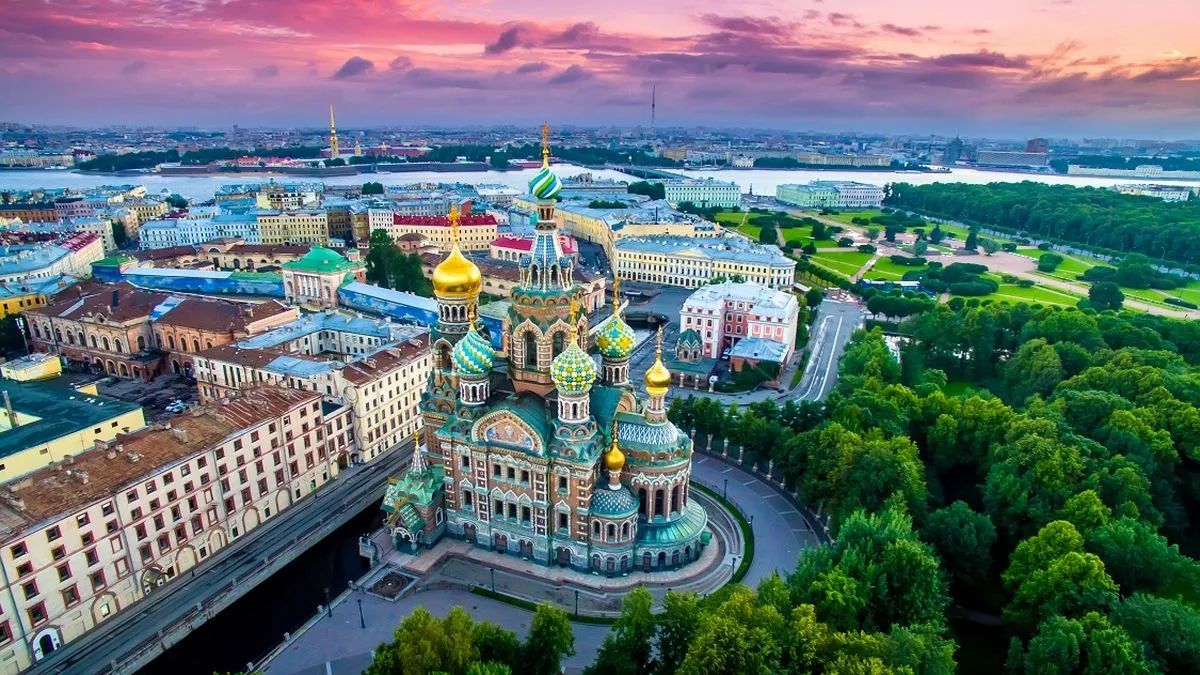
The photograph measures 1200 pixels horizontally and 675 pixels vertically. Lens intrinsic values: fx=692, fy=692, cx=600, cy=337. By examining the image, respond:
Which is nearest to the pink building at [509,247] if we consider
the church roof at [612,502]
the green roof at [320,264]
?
the green roof at [320,264]

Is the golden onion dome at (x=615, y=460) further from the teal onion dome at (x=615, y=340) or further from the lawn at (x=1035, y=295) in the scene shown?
the lawn at (x=1035, y=295)

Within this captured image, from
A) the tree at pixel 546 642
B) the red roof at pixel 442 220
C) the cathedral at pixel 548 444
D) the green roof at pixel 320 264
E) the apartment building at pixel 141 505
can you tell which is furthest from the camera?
the red roof at pixel 442 220

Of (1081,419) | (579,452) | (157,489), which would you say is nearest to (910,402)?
(1081,419)

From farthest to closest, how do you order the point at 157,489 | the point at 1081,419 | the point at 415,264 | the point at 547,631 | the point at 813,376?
the point at 415,264 → the point at 813,376 → the point at 1081,419 → the point at 157,489 → the point at 547,631

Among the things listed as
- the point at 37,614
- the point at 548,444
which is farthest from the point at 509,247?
the point at 37,614

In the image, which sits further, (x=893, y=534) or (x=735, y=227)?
(x=735, y=227)

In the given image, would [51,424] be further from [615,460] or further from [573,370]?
[615,460]

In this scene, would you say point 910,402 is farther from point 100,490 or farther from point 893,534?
point 100,490

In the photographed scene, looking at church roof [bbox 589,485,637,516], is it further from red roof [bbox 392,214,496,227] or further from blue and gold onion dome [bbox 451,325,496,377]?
red roof [bbox 392,214,496,227]
